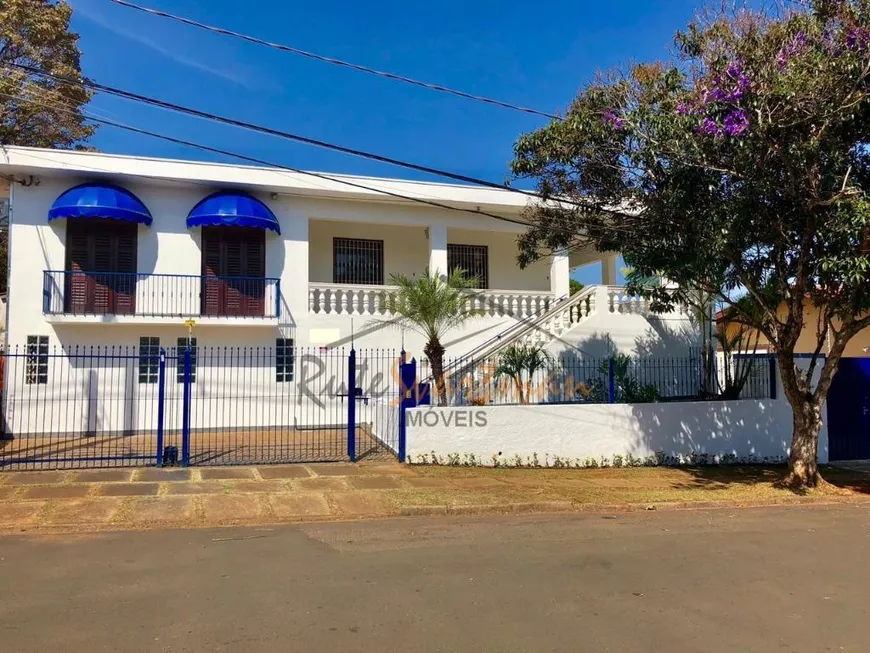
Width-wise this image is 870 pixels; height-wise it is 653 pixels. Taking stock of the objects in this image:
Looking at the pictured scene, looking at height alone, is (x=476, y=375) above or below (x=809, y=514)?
above

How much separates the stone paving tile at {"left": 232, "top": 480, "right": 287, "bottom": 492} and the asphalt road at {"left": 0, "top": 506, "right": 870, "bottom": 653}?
1.79m

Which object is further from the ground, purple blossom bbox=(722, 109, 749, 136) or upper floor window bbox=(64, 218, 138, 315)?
purple blossom bbox=(722, 109, 749, 136)

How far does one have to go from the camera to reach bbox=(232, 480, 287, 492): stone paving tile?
29.7 feet

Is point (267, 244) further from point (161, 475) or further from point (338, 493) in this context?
point (338, 493)

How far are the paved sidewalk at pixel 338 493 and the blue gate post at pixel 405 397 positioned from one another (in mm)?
393

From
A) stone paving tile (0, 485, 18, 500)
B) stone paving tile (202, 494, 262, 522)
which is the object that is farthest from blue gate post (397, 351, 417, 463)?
stone paving tile (0, 485, 18, 500)

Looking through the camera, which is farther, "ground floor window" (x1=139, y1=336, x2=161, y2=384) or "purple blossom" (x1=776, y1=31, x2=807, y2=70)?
"ground floor window" (x1=139, y1=336, x2=161, y2=384)

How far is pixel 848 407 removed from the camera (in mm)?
12836

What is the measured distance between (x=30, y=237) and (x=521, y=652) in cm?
1464

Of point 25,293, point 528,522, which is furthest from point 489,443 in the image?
point 25,293

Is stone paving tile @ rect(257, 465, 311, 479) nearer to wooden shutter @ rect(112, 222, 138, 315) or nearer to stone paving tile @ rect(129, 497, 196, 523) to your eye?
stone paving tile @ rect(129, 497, 196, 523)

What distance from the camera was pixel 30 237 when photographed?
14.0 meters

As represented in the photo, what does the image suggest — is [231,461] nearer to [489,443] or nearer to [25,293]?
[489,443]

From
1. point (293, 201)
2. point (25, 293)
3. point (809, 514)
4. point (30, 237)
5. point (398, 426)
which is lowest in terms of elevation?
point (809, 514)
